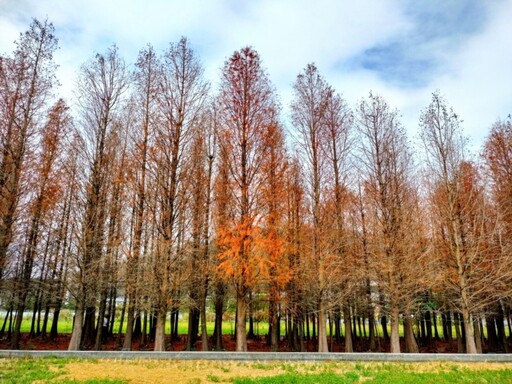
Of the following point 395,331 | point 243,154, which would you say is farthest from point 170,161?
point 395,331

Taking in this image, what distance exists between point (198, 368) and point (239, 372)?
3.87 feet

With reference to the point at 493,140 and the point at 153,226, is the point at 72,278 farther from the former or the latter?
the point at 493,140

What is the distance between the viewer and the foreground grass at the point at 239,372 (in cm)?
816

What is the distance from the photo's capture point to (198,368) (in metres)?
9.57

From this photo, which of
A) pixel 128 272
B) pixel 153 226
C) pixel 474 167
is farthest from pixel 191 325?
pixel 474 167

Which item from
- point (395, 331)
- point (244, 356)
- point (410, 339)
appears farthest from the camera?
point (410, 339)

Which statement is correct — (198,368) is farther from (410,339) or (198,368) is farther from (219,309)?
(410,339)

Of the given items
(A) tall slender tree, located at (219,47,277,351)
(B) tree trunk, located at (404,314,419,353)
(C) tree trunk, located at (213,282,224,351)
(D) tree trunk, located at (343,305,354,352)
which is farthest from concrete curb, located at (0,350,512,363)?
(C) tree trunk, located at (213,282,224,351)

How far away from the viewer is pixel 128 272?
1667 cm

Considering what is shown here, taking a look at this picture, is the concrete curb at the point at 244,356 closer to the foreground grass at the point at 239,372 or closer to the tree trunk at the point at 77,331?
the foreground grass at the point at 239,372

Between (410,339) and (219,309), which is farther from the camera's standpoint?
(219,309)

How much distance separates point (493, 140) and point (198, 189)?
58.7ft

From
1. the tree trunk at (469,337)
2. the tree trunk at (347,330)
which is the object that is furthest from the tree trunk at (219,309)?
the tree trunk at (469,337)

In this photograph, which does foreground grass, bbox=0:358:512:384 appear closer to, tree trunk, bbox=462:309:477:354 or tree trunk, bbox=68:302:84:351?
tree trunk, bbox=462:309:477:354
